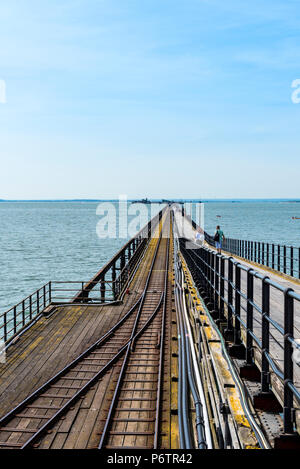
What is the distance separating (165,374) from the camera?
32.1 feet

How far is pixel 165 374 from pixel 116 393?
1567mm

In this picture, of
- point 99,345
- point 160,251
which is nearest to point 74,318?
point 99,345

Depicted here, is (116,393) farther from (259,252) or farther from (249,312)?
(259,252)

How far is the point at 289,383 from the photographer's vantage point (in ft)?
12.3

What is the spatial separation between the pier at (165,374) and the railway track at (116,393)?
0.08 ft

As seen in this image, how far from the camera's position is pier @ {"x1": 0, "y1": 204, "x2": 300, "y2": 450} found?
4363 millimetres

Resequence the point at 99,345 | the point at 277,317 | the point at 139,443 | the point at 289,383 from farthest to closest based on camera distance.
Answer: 1. the point at 99,345
2. the point at 277,317
3. the point at 139,443
4. the point at 289,383

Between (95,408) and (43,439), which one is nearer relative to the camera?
(43,439)

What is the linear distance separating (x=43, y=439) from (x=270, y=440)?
14.8ft

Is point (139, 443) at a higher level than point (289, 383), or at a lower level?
lower

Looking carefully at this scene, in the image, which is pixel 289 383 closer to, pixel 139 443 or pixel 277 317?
pixel 139 443

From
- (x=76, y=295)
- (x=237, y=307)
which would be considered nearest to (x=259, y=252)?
(x=76, y=295)

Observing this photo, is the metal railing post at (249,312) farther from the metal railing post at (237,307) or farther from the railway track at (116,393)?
the railway track at (116,393)

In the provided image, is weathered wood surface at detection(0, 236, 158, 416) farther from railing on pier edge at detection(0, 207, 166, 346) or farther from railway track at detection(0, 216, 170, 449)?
railing on pier edge at detection(0, 207, 166, 346)
